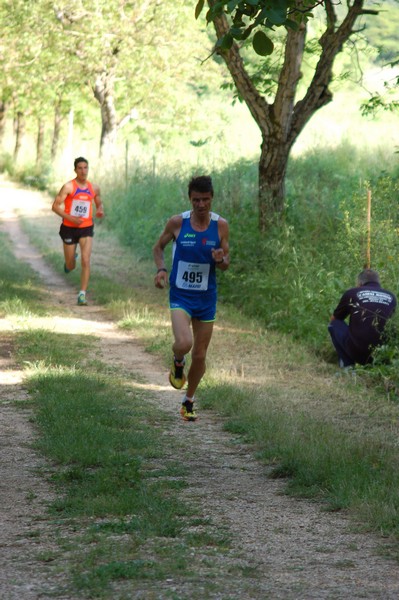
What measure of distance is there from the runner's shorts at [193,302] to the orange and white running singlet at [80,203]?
7.02 m

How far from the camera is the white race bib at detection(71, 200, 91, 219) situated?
591 inches

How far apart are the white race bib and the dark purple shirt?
17.2 ft

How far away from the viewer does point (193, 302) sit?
8164 millimetres

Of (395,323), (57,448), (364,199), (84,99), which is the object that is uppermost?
(84,99)

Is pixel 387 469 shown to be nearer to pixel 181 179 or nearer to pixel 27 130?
pixel 181 179

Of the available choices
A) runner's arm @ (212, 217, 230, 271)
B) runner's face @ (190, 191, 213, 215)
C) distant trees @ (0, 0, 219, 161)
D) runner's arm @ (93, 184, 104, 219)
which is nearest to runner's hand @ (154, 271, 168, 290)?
runner's arm @ (212, 217, 230, 271)

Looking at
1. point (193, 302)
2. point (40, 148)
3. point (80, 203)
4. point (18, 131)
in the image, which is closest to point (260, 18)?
point (193, 302)

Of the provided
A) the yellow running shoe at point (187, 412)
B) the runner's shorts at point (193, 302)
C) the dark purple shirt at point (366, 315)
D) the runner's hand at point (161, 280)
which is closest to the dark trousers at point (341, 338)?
the dark purple shirt at point (366, 315)

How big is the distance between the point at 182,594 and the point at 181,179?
63.4 ft

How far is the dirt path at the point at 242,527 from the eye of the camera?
4.62m

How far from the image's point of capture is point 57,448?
7164 millimetres

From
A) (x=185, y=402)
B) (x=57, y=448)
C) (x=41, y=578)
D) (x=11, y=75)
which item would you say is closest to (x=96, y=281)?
(x=185, y=402)

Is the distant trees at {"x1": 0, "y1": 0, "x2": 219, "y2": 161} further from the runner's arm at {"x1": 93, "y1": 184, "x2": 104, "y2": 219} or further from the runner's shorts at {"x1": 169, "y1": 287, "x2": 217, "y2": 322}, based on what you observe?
the runner's shorts at {"x1": 169, "y1": 287, "x2": 217, "y2": 322}

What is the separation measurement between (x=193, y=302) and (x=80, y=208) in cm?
723
